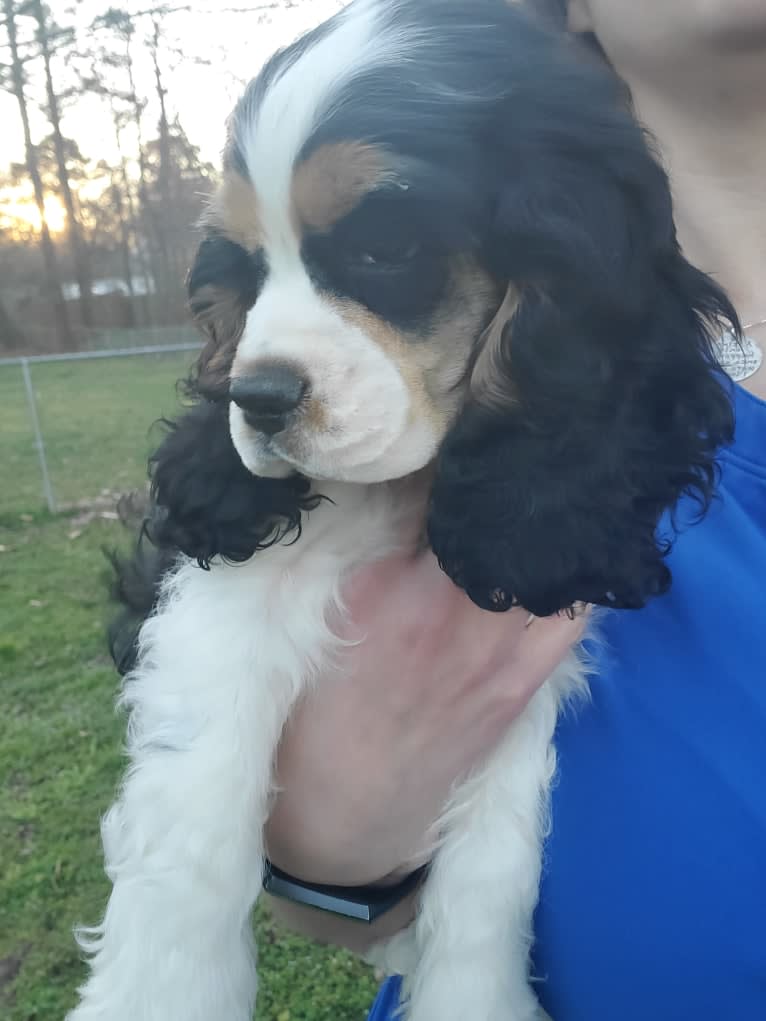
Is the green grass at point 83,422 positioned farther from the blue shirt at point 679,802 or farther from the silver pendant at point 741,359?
the blue shirt at point 679,802

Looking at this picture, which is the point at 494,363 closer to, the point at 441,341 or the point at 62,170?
the point at 441,341

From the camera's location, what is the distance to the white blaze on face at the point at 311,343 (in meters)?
1.43

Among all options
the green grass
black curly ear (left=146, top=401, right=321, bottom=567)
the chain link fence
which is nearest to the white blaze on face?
black curly ear (left=146, top=401, right=321, bottom=567)

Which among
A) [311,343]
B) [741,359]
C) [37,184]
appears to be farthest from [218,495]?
[37,184]

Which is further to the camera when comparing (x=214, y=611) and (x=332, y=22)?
(x=214, y=611)

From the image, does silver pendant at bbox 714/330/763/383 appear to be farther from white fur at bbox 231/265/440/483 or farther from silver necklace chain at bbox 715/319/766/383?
white fur at bbox 231/265/440/483

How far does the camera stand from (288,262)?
1.51 metres

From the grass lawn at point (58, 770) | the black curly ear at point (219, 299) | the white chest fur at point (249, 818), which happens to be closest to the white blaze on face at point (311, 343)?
the black curly ear at point (219, 299)

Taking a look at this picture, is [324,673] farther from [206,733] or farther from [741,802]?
[741,802]

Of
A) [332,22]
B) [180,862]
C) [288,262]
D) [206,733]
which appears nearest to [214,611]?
[206,733]

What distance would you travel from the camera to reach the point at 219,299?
1818 millimetres

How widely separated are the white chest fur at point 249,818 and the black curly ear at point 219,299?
1.10 feet

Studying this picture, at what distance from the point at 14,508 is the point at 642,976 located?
29.8 feet

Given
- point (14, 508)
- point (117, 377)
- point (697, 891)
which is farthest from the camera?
point (117, 377)
